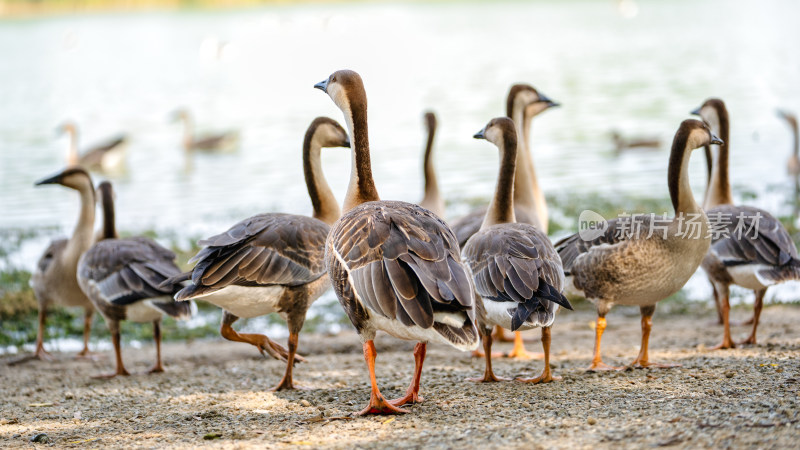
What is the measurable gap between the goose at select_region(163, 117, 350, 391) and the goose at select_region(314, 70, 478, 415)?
88 centimetres

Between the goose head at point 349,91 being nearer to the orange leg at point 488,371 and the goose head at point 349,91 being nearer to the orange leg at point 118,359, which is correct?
the orange leg at point 488,371

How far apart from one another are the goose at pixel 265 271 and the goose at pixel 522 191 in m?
1.87

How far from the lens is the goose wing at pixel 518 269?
224 inches

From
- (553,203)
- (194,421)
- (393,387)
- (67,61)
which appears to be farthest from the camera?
(67,61)

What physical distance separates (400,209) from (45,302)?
481cm

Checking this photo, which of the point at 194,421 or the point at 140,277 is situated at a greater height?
the point at 140,277

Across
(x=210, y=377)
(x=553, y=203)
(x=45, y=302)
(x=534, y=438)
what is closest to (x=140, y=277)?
(x=210, y=377)

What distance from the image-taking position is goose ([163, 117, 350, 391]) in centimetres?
651


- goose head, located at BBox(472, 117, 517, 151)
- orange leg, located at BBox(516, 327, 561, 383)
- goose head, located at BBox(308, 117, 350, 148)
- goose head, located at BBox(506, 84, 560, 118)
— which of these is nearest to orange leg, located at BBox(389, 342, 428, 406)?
orange leg, located at BBox(516, 327, 561, 383)

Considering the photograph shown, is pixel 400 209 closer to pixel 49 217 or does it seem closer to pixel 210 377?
pixel 210 377

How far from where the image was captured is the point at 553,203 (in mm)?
14602

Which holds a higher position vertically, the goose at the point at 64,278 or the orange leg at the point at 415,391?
the goose at the point at 64,278

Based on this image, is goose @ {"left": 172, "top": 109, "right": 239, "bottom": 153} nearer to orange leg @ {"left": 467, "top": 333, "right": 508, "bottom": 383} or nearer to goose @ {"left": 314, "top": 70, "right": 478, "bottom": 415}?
orange leg @ {"left": 467, "top": 333, "right": 508, "bottom": 383}

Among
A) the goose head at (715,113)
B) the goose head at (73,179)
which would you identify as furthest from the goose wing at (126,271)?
the goose head at (715,113)
